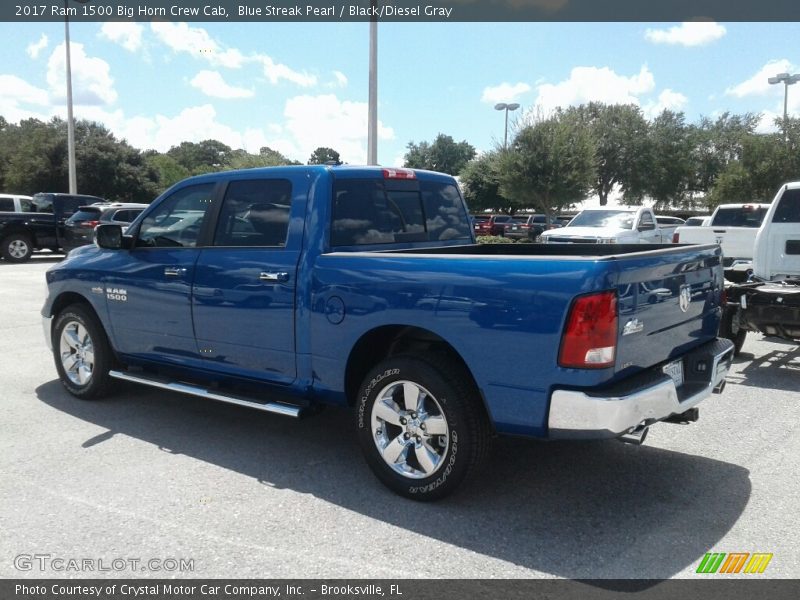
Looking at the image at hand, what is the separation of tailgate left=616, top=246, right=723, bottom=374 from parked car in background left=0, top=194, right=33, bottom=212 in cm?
2032

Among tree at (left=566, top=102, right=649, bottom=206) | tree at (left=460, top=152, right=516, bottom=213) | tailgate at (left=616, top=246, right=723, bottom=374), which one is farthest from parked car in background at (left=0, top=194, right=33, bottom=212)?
tree at (left=566, top=102, right=649, bottom=206)

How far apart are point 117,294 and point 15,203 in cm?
1733

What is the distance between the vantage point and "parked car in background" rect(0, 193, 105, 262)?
1964 cm

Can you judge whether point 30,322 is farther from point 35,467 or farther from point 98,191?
point 98,191

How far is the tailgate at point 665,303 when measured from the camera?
138 inches

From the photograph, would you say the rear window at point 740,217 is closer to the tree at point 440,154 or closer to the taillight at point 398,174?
the taillight at point 398,174

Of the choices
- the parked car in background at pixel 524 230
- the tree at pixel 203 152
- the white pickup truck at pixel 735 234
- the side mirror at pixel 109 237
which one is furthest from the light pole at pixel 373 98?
the tree at pixel 203 152

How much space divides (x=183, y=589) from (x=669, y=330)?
9.25 feet

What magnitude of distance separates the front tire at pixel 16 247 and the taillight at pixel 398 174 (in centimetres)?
1805

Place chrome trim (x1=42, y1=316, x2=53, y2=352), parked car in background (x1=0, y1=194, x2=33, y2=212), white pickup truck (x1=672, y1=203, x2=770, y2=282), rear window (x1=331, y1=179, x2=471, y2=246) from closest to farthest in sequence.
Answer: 1. rear window (x1=331, y1=179, x2=471, y2=246)
2. chrome trim (x1=42, y1=316, x2=53, y2=352)
3. white pickup truck (x1=672, y1=203, x2=770, y2=282)
4. parked car in background (x1=0, y1=194, x2=33, y2=212)

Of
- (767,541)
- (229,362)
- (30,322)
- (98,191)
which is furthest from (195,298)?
(98,191)

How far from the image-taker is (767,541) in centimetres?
356

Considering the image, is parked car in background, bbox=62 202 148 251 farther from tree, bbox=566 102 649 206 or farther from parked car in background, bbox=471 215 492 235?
tree, bbox=566 102 649 206

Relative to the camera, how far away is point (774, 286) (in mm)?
7137
